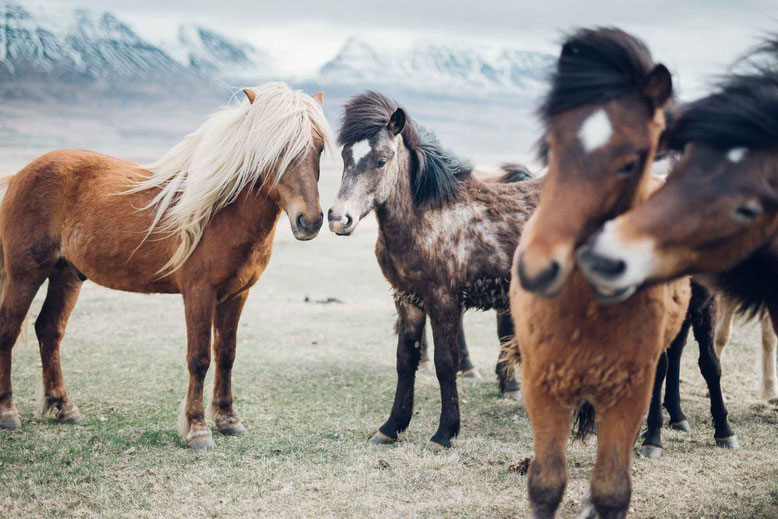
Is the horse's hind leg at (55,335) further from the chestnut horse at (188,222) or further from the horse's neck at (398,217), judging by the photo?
the horse's neck at (398,217)

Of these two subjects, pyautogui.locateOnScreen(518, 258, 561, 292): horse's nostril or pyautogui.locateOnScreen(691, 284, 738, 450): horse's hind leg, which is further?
pyautogui.locateOnScreen(691, 284, 738, 450): horse's hind leg

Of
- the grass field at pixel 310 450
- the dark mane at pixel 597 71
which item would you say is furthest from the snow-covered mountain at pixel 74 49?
the dark mane at pixel 597 71

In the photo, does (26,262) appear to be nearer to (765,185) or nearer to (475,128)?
(765,185)

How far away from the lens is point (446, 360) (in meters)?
4.85

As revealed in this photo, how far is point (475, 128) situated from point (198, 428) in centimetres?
14138

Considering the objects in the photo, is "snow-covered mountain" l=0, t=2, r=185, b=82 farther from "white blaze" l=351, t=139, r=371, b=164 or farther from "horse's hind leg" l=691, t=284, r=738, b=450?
"horse's hind leg" l=691, t=284, r=738, b=450

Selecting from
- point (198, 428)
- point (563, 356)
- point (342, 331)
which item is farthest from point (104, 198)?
point (342, 331)

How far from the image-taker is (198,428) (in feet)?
15.4

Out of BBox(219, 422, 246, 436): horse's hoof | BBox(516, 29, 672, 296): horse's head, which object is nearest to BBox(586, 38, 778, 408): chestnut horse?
BBox(516, 29, 672, 296): horse's head

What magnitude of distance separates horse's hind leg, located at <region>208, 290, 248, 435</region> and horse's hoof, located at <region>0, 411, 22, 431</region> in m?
1.53

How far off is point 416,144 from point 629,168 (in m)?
2.91

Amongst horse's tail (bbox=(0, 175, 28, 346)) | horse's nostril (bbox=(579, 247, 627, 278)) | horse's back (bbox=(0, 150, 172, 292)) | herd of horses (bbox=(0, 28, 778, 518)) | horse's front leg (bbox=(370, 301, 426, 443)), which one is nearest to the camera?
horse's nostril (bbox=(579, 247, 627, 278))

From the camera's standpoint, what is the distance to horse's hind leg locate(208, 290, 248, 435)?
201 inches

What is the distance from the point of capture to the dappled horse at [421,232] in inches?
184
